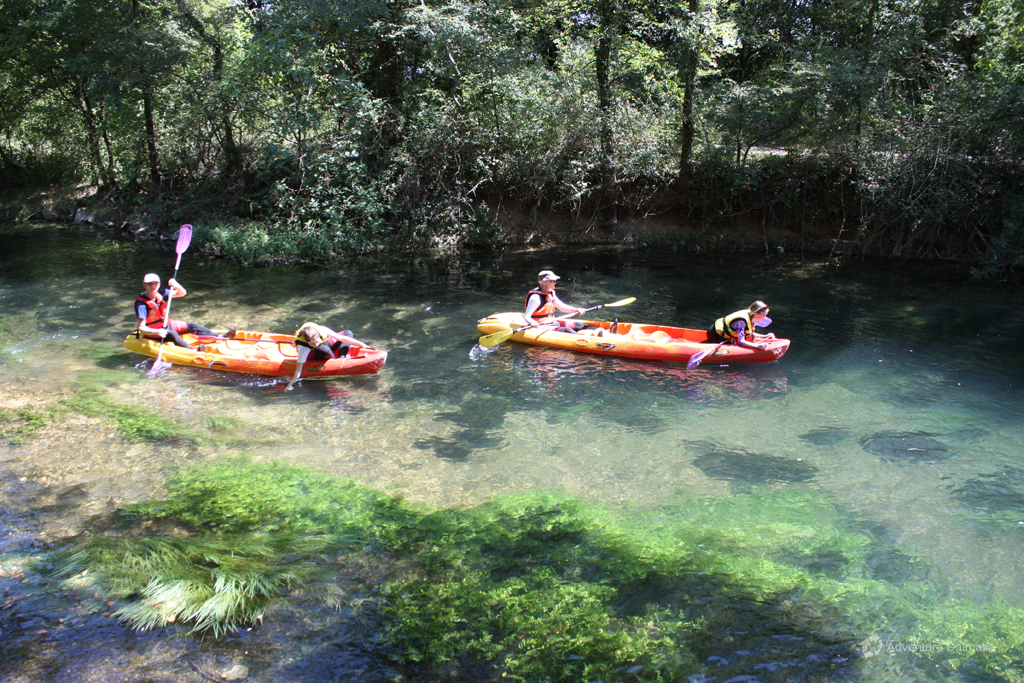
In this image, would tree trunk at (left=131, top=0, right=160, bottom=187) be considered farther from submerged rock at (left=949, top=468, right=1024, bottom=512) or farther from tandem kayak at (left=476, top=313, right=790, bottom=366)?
submerged rock at (left=949, top=468, right=1024, bottom=512)

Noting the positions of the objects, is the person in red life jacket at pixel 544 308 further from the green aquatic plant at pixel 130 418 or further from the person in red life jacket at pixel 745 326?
the green aquatic plant at pixel 130 418

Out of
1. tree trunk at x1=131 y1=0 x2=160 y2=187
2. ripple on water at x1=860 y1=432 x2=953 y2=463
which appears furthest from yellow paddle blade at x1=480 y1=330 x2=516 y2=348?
tree trunk at x1=131 y1=0 x2=160 y2=187

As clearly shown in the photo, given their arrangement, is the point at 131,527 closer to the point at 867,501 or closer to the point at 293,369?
the point at 293,369

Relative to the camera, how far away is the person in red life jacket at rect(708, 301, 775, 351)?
25.2 feet

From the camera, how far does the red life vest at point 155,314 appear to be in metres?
7.83

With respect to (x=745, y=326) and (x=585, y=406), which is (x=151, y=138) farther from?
(x=745, y=326)

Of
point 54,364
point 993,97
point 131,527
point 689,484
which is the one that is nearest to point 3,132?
point 54,364

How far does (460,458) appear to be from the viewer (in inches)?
226

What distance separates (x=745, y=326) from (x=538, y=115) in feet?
26.9

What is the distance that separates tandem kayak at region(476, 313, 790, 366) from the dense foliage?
20.1 ft

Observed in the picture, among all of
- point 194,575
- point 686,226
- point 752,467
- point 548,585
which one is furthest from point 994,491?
point 686,226

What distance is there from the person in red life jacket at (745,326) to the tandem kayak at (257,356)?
12.6 feet

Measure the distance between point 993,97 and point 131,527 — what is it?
13213mm

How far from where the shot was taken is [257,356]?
7.54 metres
